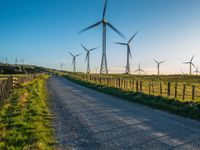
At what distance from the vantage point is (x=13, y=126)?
11.4 metres

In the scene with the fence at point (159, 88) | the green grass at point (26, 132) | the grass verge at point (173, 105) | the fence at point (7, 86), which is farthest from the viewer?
the fence at point (159, 88)

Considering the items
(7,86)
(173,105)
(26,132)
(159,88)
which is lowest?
(26,132)

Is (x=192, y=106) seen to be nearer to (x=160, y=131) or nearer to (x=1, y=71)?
(x=160, y=131)

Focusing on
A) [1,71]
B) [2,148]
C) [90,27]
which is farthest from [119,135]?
[1,71]

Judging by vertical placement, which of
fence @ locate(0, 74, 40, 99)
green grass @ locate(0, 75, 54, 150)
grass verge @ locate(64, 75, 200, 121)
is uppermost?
fence @ locate(0, 74, 40, 99)

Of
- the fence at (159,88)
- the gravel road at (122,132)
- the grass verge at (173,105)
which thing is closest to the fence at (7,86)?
the gravel road at (122,132)

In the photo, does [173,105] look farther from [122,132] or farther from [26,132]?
[26,132]

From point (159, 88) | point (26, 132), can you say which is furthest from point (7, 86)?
point (159, 88)

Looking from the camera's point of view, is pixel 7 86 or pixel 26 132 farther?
pixel 7 86

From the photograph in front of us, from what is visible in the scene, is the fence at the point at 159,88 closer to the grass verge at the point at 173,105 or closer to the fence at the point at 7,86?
the grass verge at the point at 173,105

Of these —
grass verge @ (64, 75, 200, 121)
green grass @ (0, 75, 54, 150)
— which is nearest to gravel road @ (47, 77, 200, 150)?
green grass @ (0, 75, 54, 150)

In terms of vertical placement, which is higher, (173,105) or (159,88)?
(159,88)

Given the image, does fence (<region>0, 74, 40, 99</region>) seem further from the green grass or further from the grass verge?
the grass verge

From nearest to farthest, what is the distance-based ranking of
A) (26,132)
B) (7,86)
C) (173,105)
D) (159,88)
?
1. (26,132)
2. (173,105)
3. (7,86)
4. (159,88)
